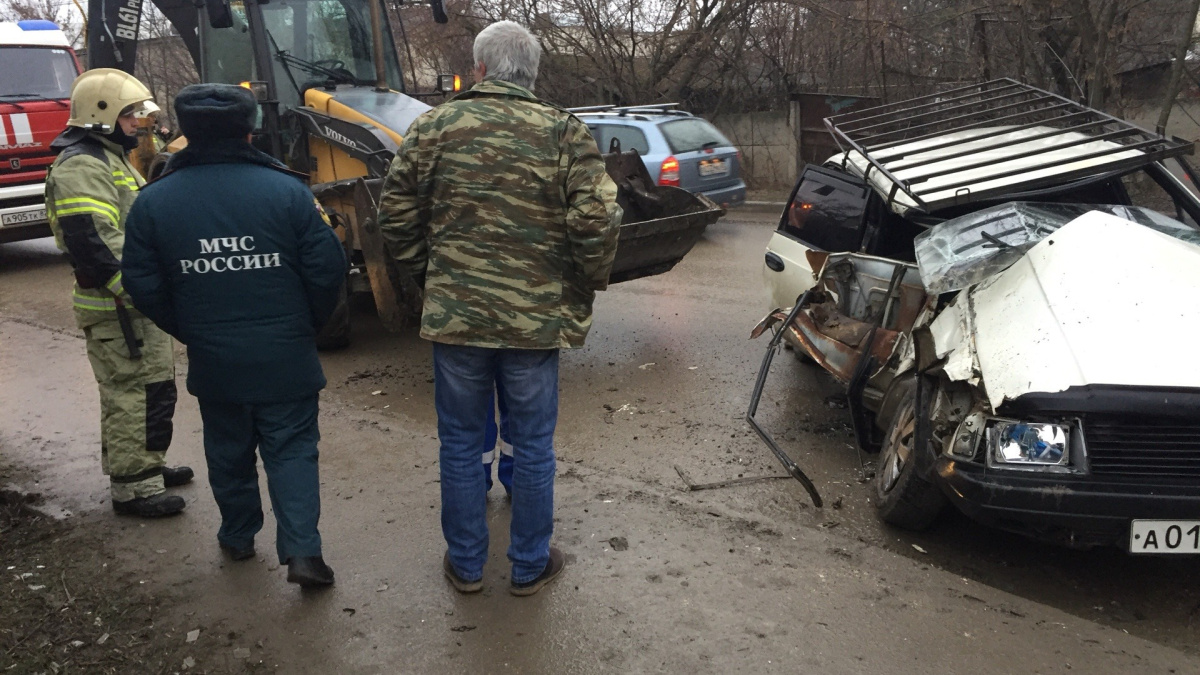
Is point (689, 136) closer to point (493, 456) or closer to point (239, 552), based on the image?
point (493, 456)

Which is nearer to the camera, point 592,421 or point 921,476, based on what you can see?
point 921,476

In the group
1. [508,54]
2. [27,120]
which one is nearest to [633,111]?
[27,120]

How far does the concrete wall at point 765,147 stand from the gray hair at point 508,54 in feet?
46.6

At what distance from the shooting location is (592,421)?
5727mm

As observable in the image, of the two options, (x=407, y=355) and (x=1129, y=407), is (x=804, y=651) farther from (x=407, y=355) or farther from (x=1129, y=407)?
(x=407, y=355)

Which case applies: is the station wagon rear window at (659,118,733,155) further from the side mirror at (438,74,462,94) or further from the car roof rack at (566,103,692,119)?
the side mirror at (438,74,462,94)

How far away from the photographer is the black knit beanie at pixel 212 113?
332cm

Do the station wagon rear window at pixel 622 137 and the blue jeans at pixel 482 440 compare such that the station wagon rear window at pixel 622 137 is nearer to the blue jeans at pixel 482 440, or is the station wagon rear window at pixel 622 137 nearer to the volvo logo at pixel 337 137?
the volvo logo at pixel 337 137

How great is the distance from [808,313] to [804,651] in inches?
103

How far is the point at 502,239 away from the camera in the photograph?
3279 mm

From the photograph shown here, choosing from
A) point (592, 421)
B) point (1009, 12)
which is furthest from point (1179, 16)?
point (592, 421)

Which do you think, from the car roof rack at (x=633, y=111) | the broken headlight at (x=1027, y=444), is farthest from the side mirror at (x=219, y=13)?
the broken headlight at (x=1027, y=444)

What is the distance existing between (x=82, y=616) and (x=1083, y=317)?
12.7 ft

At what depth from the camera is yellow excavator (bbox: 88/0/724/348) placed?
6.75 m
